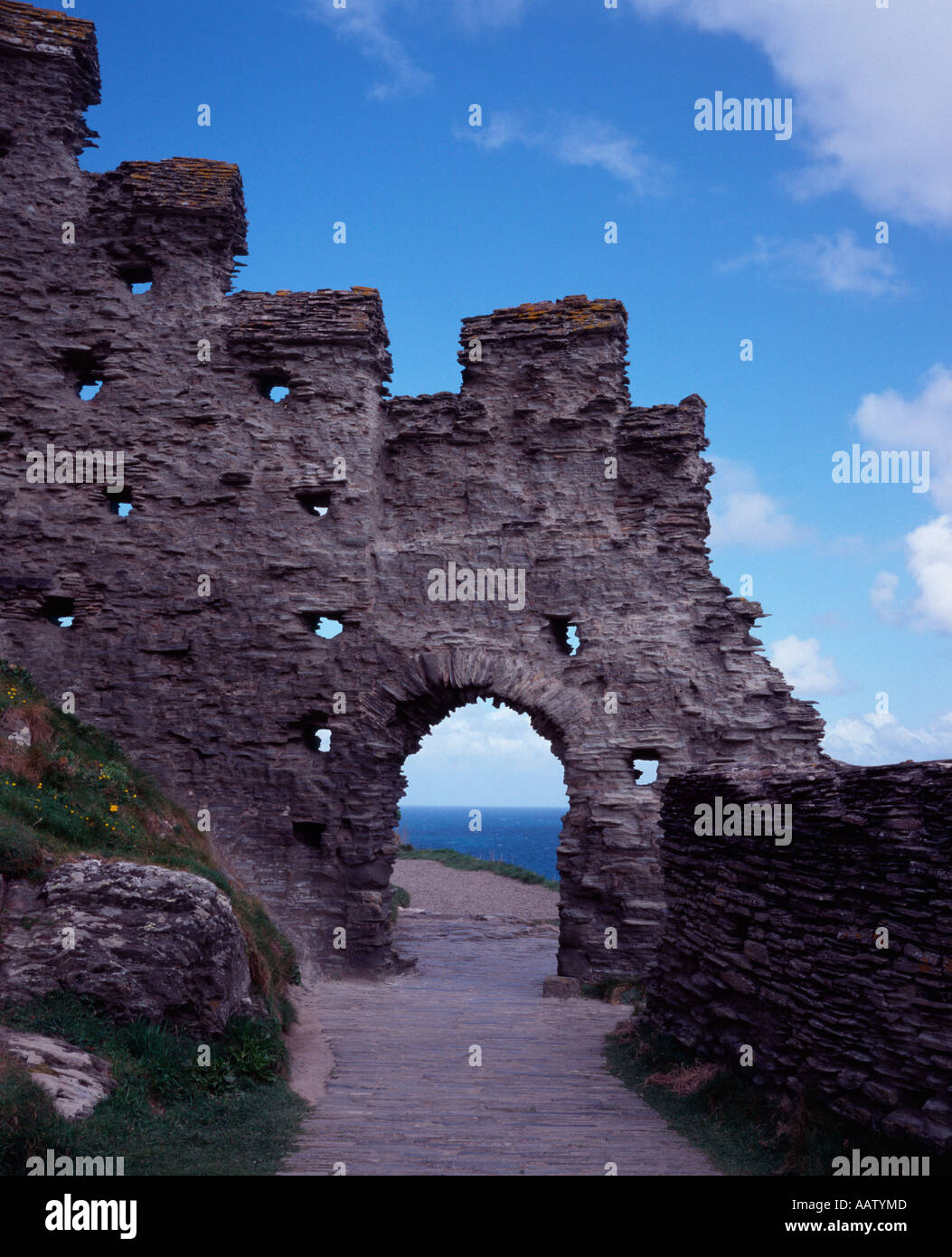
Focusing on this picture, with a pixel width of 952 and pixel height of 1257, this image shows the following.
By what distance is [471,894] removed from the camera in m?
23.6

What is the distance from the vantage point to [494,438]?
583 inches

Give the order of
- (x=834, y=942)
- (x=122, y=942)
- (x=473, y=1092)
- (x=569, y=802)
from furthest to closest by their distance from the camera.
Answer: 1. (x=569, y=802)
2. (x=473, y=1092)
3. (x=122, y=942)
4. (x=834, y=942)

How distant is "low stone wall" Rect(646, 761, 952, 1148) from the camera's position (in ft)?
17.6

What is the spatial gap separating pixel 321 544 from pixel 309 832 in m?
4.22

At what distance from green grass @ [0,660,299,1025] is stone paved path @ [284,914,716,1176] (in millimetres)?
1149

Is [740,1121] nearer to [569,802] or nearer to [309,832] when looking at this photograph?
[569,802]

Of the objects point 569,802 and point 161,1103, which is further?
point 569,802

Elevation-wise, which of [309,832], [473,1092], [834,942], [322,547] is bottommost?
[473,1092]

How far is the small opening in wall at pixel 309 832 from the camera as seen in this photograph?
44.2ft

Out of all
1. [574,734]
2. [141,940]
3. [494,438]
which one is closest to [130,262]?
[494,438]

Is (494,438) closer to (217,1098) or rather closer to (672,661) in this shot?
(672,661)

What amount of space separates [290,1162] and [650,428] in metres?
11.4

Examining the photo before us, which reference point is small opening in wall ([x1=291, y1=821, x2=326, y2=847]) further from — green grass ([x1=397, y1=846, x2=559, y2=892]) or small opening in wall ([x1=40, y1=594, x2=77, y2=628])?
green grass ([x1=397, y1=846, x2=559, y2=892])

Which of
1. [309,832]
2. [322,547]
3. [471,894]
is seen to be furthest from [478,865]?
[322,547]
